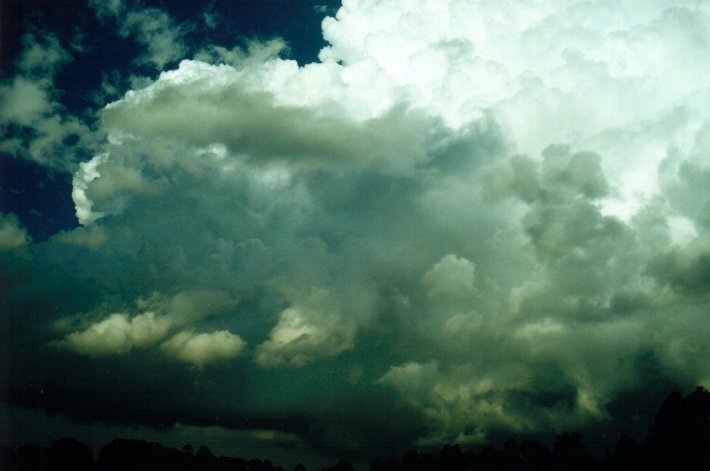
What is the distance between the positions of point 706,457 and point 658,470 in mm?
9403

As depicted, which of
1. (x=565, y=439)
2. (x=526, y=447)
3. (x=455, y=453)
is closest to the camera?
(x=565, y=439)

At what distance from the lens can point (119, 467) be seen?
183 m

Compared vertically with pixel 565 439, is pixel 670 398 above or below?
above

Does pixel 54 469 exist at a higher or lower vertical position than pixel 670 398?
lower

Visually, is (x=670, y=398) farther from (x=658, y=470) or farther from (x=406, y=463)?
(x=406, y=463)

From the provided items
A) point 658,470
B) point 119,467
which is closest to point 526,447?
point 658,470

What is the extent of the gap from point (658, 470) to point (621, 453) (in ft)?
34.5

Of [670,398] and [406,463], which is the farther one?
[406,463]

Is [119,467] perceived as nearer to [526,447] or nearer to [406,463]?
[406,463]

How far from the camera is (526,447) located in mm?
154375

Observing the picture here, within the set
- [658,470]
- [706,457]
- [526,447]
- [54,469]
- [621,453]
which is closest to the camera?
A: [706,457]

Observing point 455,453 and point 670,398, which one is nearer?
point 670,398

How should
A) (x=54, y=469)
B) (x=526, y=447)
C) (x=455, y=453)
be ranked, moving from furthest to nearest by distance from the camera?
1. (x=455, y=453)
2. (x=54, y=469)
3. (x=526, y=447)

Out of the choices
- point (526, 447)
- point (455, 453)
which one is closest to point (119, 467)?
point (455, 453)
